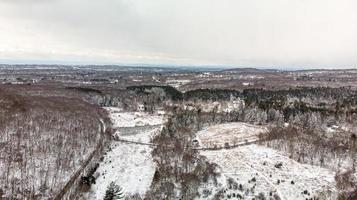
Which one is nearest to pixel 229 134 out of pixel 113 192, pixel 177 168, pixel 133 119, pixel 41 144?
pixel 177 168

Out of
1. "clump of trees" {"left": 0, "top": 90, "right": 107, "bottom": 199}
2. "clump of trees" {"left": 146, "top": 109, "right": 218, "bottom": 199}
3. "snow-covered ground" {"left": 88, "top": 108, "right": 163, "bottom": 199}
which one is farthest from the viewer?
"snow-covered ground" {"left": 88, "top": 108, "right": 163, "bottom": 199}

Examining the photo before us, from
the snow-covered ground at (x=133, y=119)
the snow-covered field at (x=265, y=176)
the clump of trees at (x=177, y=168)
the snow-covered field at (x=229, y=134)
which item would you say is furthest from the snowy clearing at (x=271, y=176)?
the snow-covered ground at (x=133, y=119)

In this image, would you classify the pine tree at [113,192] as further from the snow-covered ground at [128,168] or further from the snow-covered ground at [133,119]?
the snow-covered ground at [133,119]

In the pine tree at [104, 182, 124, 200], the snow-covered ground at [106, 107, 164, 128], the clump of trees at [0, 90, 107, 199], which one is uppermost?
the clump of trees at [0, 90, 107, 199]

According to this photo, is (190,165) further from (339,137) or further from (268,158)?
(339,137)

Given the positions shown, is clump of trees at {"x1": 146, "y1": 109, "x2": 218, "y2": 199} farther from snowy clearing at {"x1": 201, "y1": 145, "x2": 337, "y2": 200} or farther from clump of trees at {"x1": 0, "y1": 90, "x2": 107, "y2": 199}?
clump of trees at {"x1": 0, "y1": 90, "x2": 107, "y2": 199}

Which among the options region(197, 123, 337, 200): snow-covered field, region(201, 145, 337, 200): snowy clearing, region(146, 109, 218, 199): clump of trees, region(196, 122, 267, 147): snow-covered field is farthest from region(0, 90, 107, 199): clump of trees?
region(201, 145, 337, 200): snowy clearing
